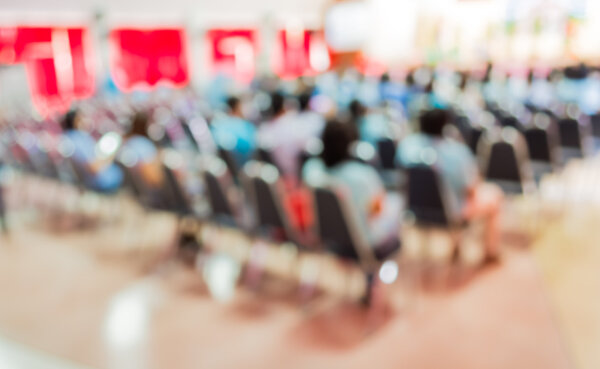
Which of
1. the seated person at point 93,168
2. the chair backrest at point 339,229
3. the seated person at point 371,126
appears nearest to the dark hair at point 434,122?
the seated person at point 371,126

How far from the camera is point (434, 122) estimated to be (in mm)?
3828

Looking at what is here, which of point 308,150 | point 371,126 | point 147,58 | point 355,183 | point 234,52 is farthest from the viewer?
point 234,52

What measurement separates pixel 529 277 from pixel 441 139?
1.25 meters

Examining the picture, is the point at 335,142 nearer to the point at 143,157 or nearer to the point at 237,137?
the point at 143,157

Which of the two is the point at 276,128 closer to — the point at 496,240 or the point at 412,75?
the point at 496,240

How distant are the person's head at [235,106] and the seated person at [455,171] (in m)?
2.83

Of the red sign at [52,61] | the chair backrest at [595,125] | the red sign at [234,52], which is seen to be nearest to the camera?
the chair backrest at [595,125]

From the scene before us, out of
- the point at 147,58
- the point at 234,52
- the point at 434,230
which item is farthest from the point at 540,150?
the point at 234,52

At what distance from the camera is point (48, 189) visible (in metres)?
7.06

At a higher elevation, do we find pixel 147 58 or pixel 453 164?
pixel 453 164

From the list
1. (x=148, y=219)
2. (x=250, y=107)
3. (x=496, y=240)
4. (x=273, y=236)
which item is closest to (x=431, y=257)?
(x=496, y=240)

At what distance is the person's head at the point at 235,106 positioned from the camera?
6191mm

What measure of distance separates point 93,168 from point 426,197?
3.25 metres

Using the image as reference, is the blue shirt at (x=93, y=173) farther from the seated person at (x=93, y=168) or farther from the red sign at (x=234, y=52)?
the red sign at (x=234, y=52)
